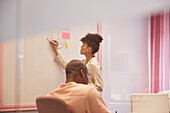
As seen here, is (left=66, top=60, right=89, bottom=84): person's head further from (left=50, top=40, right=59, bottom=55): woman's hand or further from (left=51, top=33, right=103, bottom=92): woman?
(left=50, top=40, right=59, bottom=55): woman's hand

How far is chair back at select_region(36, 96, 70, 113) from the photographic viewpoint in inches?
61.9

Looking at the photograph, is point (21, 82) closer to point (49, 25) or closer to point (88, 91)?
point (49, 25)

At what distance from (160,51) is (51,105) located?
2.70m

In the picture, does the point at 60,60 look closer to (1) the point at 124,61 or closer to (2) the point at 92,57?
(2) the point at 92,57

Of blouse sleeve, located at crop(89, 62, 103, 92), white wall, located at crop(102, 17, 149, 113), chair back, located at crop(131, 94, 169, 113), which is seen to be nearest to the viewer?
chair back, located at crop(131, 94, 169, 113)

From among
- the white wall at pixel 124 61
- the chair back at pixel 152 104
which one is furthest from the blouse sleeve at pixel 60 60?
the chair back at pixel 152 104

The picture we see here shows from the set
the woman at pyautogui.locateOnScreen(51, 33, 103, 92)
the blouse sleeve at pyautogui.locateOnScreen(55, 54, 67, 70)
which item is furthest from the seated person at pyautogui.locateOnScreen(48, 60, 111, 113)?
the blouse sleeve at pyautogui.locateOnScreen(55, 54, 67, 70)

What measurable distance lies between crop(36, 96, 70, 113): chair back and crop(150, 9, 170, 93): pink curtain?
262 centimetres

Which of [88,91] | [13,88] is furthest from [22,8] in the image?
[88,91]

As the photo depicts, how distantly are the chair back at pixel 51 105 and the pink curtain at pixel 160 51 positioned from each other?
2.62 metres

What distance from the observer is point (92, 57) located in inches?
113

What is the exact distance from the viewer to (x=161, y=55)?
3.94 meters

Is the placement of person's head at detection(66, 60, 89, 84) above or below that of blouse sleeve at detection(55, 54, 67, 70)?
below

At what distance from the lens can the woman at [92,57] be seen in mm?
2738
